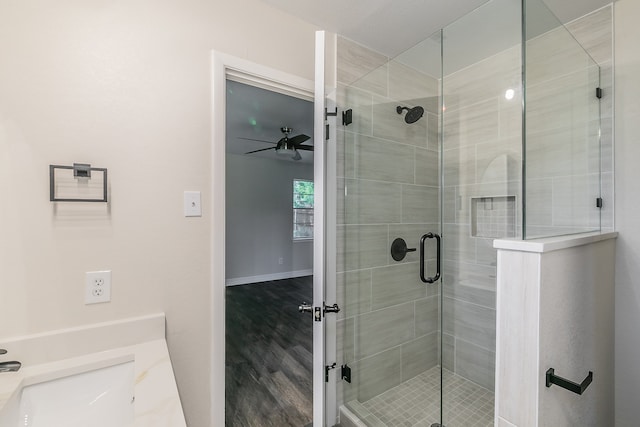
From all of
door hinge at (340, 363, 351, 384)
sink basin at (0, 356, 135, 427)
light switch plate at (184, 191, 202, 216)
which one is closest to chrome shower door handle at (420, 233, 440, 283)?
door hinge at (340, 363, 351, 384)

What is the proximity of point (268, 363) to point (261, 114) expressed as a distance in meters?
2.70

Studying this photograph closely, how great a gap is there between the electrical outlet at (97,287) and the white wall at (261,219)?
425 centimetres

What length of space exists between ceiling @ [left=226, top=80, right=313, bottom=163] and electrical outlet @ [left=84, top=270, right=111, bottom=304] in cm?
175

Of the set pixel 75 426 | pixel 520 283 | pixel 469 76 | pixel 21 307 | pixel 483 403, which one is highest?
pixel 469 76

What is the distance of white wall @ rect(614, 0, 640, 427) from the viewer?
143 centimetres

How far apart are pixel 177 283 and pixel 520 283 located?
4.57 feet

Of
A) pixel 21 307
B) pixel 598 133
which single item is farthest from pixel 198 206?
pixel 598 133

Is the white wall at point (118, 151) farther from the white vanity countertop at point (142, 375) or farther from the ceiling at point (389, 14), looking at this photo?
the ceiling at point (389, 14)

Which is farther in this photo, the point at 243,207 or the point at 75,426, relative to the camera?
the point at 243,207

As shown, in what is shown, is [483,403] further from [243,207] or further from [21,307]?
[243,207]

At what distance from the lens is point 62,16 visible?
113cm

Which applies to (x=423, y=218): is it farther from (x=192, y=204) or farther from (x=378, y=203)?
(x=192, y=204)

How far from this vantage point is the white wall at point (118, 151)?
42.1 inches

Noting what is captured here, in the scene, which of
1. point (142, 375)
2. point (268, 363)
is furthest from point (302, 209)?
point (142, 375)
